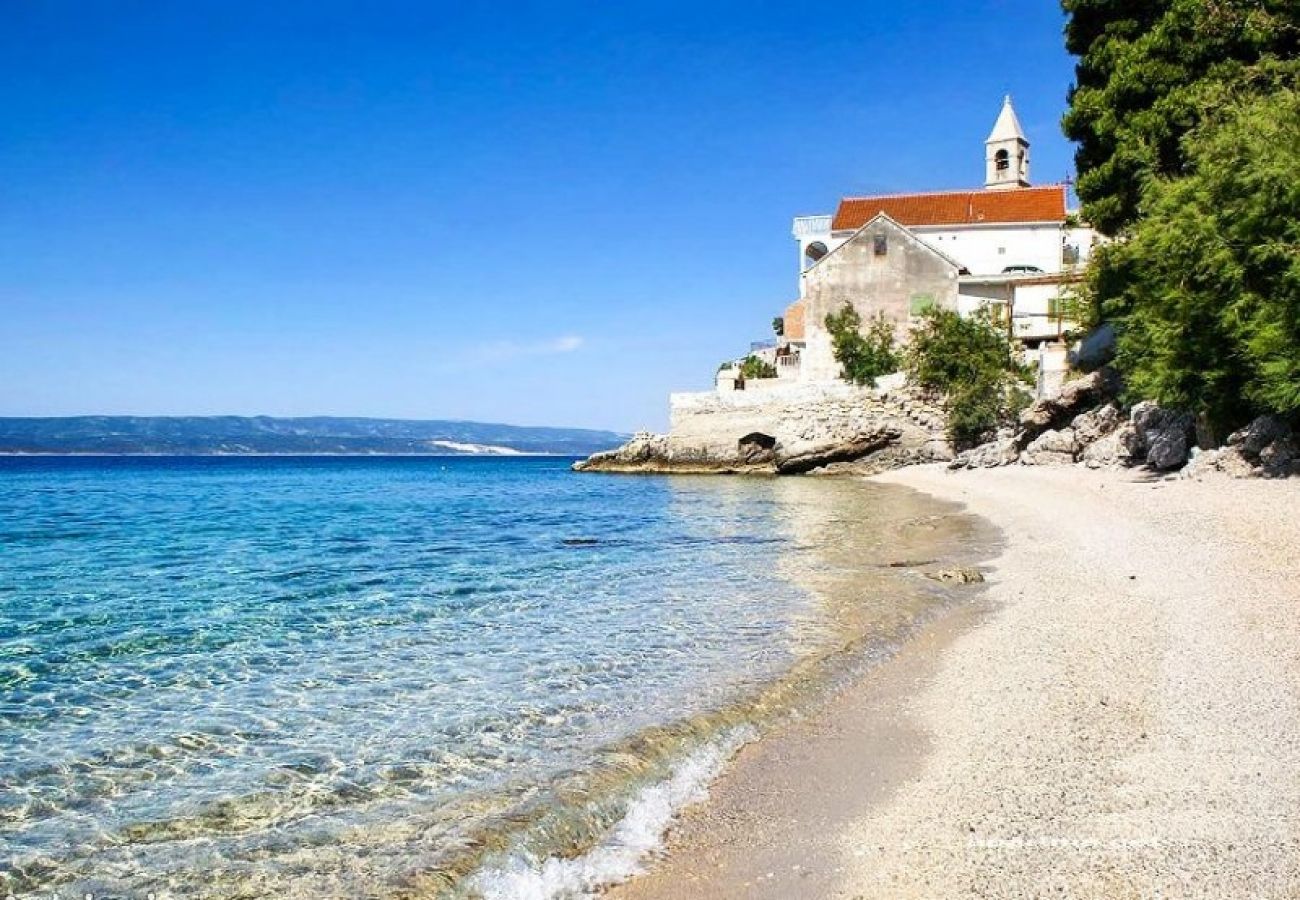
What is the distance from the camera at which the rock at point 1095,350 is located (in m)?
31.5

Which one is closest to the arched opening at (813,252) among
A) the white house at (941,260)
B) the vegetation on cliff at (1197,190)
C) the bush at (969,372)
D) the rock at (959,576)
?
the white house at (941,260)

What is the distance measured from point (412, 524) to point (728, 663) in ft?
58.1

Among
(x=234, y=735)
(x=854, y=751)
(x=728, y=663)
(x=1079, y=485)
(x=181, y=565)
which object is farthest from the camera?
(x=1079, y=485)

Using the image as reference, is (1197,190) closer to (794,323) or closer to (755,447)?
(755,447)

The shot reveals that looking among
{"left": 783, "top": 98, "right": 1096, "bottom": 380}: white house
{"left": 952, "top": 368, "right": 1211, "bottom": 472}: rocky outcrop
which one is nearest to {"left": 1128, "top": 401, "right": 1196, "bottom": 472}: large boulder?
{"left": 952, "top": 368, "right": 1211, "bottom": 472}: rocky outcrop

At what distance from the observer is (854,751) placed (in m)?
6.11

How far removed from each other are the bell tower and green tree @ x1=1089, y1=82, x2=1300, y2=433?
39.7 meters

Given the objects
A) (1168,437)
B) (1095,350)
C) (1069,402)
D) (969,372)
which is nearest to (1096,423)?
(1069,402)

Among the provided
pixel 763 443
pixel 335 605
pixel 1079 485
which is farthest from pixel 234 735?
pixel 763 443

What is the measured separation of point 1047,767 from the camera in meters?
5.38

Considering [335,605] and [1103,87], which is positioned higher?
[1103,87]

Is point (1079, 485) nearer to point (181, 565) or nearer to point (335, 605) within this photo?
point (335, 605)

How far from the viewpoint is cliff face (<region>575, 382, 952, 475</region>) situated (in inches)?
1719

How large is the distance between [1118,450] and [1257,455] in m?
7.49
